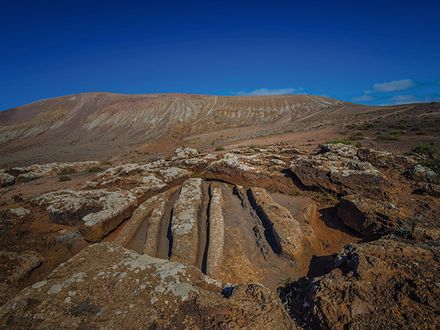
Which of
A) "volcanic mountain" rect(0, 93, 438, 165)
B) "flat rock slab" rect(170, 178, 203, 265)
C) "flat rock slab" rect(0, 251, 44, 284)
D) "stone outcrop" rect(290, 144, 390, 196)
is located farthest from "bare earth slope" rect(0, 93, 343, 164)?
"flat rock slab" rect(0, 251, 44, 284)

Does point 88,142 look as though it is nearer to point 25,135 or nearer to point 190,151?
point 25,135

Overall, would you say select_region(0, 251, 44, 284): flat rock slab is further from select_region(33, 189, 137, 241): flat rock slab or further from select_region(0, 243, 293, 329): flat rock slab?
select_region(0, 243, 293, 329): flat rock slab

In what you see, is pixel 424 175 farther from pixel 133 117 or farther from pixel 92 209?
pixel 133 117

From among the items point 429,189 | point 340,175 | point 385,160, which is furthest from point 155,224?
point 385,160

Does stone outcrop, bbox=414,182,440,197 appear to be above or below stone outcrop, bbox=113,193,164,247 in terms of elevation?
above

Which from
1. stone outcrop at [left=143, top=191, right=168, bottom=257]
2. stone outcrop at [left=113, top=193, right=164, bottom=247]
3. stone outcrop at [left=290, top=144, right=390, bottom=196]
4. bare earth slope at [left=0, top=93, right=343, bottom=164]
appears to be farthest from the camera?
bare earth slope at [left=0, top=93, right=343, bottom=164]

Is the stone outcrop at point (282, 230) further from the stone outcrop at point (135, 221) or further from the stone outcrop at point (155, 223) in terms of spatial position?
the stone outcrop at point (135, 221)
